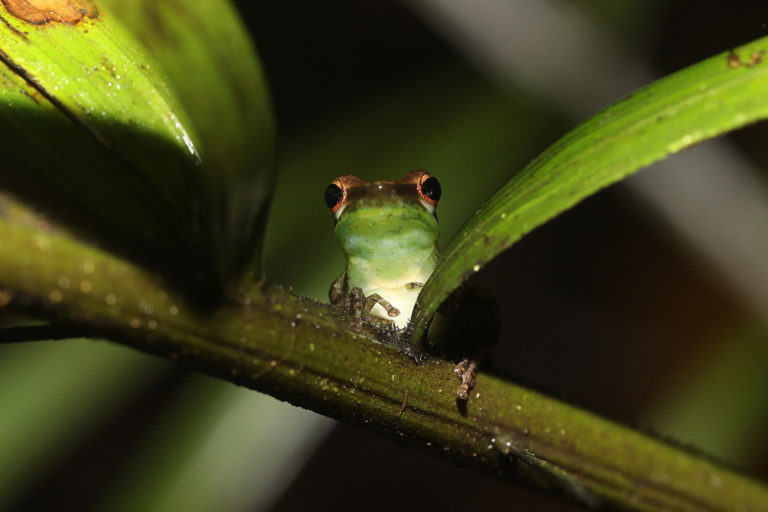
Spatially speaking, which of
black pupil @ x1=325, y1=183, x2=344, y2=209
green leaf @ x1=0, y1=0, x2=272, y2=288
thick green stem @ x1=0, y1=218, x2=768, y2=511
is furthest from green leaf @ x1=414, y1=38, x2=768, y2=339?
black pupil @ x1=325, y1=183, x2=344, y2=209

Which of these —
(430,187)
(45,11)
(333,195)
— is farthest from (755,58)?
(333,195)

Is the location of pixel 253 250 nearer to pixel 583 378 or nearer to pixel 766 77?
pixel 766 77

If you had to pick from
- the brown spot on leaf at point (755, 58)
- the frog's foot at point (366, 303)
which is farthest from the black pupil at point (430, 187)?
the brown spot on leaf at point (755, 58)

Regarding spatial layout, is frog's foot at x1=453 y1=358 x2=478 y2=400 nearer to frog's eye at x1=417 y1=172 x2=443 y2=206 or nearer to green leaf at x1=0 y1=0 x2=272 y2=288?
green leaf at x1=0 y1=0 x2=272 y2=288

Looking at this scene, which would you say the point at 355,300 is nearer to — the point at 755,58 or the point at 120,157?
the point at 120,157

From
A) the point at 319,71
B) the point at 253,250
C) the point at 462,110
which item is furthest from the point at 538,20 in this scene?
the point at 253,250

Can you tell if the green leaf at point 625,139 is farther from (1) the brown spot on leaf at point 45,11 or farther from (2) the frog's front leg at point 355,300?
(2) the frog's front leg at point 355,300

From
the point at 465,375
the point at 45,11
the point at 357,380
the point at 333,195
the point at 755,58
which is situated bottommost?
the point at 357,380
